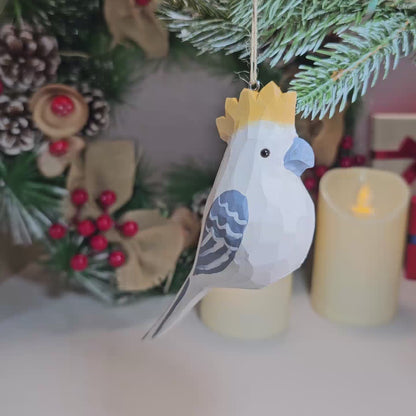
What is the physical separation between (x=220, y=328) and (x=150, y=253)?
98 millimetres

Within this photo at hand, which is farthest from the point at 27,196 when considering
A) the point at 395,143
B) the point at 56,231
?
the point at 395,143

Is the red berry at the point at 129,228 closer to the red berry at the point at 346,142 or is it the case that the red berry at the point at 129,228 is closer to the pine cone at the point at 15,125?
the pine cone at the point at 15,125

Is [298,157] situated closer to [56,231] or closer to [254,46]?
[254,46]

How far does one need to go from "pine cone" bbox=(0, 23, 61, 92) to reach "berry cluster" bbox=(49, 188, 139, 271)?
0.33 feet

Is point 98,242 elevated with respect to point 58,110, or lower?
lower

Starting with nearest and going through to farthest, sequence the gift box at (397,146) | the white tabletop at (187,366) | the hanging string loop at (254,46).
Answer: the hanging string loop at (254,46), the white tabletop at (187,366), the gift box at (397,146)

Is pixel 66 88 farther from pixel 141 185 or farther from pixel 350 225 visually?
pixel 350 225

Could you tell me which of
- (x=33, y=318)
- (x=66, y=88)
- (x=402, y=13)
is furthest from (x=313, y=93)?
(x=33, y=318)

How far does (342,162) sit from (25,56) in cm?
35

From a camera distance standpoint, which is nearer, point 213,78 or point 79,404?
point 79,404

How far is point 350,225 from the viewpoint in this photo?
502 mm

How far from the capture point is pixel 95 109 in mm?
463

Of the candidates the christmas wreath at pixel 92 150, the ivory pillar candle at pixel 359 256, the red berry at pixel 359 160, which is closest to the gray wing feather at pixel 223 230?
the christmas wreath at pixel 92 150

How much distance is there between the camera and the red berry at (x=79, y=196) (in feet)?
1.52
